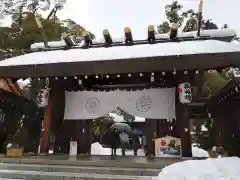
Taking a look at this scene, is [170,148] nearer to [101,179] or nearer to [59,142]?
[101,179]

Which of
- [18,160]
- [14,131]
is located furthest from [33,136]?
[18,160]

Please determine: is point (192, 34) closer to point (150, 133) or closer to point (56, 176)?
point (150, 133)

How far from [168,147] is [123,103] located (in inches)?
85.2

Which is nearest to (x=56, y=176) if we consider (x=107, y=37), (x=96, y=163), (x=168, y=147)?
(x=96, y=163)

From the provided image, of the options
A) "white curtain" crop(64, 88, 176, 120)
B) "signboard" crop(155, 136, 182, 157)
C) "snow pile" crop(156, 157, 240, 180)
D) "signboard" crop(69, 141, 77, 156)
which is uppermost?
"white curtain" crop(64, 88, 176, 120)

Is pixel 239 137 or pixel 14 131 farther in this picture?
pixel 14 131

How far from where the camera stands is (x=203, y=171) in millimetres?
5125

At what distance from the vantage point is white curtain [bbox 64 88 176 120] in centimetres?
896

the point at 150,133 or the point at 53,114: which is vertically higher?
the point at 53,114

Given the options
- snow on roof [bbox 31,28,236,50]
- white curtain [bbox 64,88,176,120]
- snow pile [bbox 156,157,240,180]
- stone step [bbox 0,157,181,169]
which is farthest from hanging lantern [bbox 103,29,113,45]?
snow pile [bbox 156,157,240,180]

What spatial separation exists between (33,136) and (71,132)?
181 cm

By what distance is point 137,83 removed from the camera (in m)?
10.3

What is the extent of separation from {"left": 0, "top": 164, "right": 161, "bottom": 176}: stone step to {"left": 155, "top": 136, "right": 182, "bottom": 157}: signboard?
2.59 metres

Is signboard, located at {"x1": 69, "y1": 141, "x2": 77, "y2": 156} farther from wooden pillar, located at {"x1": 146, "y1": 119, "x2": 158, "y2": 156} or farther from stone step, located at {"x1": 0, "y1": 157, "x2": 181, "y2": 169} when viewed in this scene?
stone step, located at {"x1": 0, "y1": 157, "x2": 181, "y2": 169}
